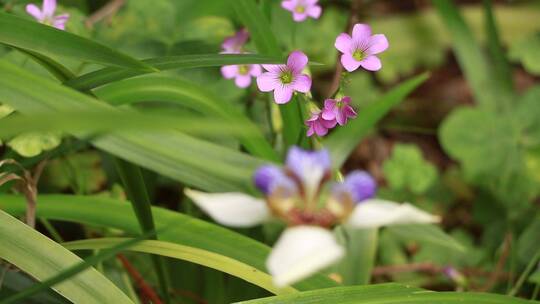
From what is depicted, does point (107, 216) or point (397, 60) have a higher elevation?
point (397, 60)

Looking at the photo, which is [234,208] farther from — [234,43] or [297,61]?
[234,43]

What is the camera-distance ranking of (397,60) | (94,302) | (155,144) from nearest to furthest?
(155,144) < (94,302) < (397,60)

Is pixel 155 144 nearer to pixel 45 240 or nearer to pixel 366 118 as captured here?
pixel 45 240

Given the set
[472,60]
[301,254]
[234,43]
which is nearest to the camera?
[301,254]

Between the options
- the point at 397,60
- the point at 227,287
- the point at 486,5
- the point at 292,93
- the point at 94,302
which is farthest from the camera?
the point at 397,60

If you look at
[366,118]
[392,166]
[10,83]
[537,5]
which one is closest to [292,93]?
[366,118]

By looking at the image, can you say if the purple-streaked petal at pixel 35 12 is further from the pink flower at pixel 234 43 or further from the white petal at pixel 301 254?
the white petal at pixel 301 254

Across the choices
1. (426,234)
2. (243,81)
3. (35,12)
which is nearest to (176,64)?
(243,81)
